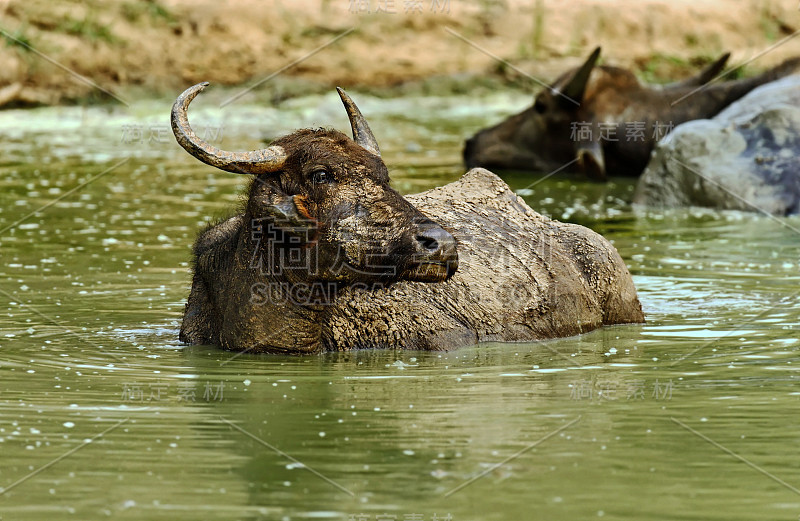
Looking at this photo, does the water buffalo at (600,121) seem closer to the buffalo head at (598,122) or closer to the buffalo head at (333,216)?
the buffalo head at (598,122)

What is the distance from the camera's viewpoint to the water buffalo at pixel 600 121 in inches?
709

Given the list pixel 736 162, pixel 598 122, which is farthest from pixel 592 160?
pixel 736 162

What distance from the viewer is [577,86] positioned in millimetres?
17781

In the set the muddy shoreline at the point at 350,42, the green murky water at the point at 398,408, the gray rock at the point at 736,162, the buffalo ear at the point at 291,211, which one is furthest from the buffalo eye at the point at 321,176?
the muddy shoreline at the point at 350,42

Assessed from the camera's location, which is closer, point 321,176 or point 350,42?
point 321,176

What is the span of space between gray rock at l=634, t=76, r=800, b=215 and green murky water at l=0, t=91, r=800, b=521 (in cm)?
194

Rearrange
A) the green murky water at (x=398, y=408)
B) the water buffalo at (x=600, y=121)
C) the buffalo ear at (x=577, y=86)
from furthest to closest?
the water buffalo at (x=600, y=121) → the buffalo ear at (x=577, y=86) → the green murky water at (x=398, y=408)

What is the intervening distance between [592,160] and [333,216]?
9970mm

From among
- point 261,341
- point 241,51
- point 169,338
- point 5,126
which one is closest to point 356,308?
point 261,341

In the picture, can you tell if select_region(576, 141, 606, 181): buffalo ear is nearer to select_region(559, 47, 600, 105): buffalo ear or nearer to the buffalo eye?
select_region(559, 47, 600, 105): buffalo ear

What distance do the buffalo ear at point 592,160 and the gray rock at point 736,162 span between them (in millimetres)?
1465

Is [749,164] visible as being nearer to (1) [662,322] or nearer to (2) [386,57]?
(1) [662,322]

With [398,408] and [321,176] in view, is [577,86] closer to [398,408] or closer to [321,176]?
[321,176]

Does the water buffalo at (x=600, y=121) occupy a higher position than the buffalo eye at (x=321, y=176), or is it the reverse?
the water buffalo at (x=600, y=121)
